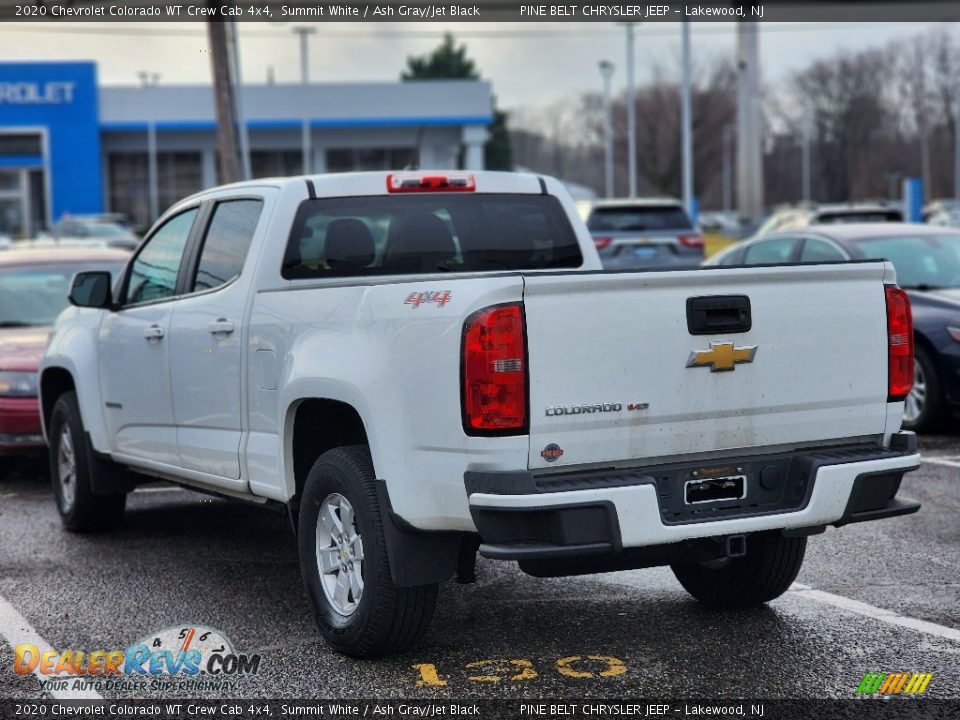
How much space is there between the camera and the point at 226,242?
6535 mm

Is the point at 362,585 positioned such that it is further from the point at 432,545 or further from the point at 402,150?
the point at 402,150

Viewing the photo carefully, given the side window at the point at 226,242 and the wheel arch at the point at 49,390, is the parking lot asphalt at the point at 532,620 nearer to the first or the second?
the wheel arch at the point at 49,390

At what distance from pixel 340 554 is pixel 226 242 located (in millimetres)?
1925

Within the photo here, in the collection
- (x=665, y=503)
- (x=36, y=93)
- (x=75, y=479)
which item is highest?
(x=36, y=93)

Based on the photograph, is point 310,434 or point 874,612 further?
point 874,612

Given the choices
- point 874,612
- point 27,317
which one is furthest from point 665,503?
point 27,317

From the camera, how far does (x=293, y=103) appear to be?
2245 inches

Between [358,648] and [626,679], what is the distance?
1.03m

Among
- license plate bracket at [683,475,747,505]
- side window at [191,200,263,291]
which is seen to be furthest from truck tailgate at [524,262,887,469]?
side window at [191,200,263,291]

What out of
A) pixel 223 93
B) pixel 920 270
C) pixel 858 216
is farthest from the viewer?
pixel 223 93

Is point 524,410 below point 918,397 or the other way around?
the other way around

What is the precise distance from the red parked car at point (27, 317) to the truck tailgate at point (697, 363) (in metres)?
5.90

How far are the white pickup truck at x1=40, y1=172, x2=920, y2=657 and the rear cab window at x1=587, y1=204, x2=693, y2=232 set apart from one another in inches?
509

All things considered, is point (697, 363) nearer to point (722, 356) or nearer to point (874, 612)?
point (722, 356)
